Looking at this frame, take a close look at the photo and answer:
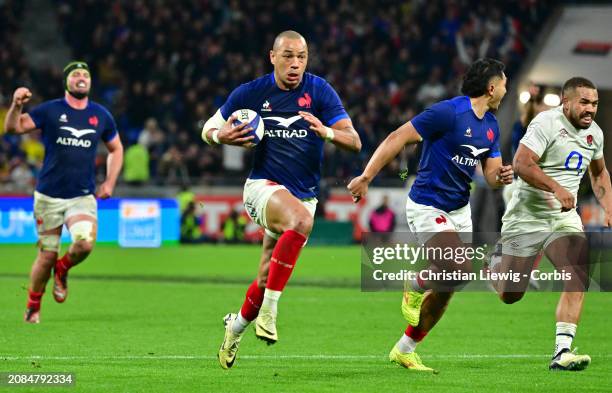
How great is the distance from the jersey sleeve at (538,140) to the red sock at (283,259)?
2.25 meters

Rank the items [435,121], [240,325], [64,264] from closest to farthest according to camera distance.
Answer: [240,325]
[435,121]
[64,264]

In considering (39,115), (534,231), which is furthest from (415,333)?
(39,115)

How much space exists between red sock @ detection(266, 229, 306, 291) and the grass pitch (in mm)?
701

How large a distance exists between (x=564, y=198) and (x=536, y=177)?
1.12ft

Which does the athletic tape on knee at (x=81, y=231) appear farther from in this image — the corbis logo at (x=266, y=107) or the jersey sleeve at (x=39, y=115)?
the corbis logo at (x=266, y=107)

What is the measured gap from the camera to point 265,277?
9.49 m

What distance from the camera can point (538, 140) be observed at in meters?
10.1

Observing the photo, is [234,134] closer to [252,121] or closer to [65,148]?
[252,121]

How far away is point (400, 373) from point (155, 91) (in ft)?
73.4

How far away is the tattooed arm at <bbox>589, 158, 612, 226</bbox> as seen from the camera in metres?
10.3

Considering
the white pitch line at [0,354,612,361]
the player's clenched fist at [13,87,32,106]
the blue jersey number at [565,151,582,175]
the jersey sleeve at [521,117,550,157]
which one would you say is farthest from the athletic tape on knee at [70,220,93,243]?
the blue jersey number at [565,151,582,175]

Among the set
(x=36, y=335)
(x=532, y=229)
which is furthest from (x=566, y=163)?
(x=36, y=335)

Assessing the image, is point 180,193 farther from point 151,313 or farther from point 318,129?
point 318,129

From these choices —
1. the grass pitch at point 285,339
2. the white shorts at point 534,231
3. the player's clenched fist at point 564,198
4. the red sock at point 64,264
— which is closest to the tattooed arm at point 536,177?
the player's clenched fist at point 564,198
